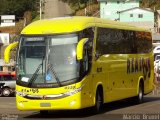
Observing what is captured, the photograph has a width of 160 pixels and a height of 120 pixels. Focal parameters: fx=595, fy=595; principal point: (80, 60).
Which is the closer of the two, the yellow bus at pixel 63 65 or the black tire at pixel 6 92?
the yellow bus at pixel 63 65

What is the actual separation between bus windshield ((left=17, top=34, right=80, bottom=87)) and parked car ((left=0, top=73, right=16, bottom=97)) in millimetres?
19099

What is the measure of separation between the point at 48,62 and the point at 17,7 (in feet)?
347

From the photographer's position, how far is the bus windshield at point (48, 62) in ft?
62.5

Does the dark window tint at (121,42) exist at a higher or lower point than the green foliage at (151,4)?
lower

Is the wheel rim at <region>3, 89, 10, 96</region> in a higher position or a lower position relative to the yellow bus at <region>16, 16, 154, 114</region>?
lower

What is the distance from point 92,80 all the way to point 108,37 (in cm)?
253

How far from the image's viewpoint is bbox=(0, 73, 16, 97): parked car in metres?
38.7

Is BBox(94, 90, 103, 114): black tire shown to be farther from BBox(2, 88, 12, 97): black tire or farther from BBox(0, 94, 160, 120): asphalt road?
BBox(2, 88, 12, 97): black tire

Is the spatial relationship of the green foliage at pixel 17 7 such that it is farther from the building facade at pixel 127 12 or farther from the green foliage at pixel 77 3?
the building facade at pixel 127 12

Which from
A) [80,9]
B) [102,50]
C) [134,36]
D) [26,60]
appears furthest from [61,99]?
[80,9]

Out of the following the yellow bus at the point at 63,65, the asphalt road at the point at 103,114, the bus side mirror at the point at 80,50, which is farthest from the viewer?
the asphalt road at the point at 103,114

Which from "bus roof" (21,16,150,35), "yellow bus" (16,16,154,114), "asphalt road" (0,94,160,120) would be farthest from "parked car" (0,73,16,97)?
"bus roof" (21,16,150,35)

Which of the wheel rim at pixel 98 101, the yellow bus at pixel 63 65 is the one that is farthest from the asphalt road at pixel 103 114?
the yellow bus at pixel 63 65

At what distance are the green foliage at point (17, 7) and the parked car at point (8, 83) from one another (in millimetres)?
81756
